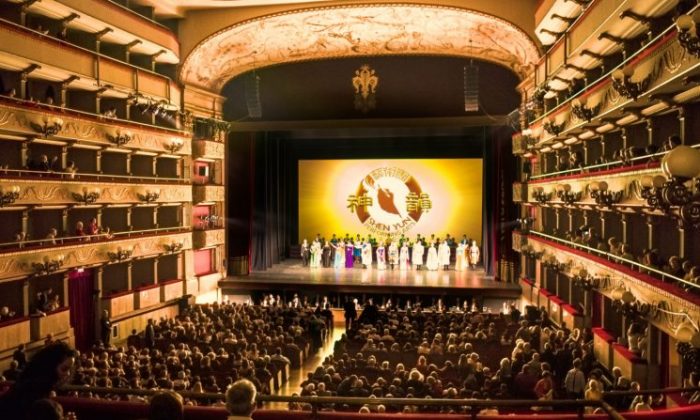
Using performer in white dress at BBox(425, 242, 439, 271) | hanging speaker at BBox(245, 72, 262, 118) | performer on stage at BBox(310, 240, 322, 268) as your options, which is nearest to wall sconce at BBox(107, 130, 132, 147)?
hanging speaker at BBox(245, 72, 262, 118)

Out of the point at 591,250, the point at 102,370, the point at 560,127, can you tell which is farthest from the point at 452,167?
the point at 102,370

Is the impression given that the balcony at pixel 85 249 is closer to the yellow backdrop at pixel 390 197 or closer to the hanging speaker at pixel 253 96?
the hanging speaker at pixel 253 96

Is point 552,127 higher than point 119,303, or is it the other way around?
point 552,127

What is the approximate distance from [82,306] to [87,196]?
351 centimetres

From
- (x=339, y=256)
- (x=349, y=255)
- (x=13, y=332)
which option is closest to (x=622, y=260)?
(x=13, y=332)

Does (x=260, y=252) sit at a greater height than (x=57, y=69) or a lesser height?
lesser

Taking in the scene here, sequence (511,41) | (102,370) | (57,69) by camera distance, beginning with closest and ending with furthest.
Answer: (102,370) < (57,69) < (511,41)

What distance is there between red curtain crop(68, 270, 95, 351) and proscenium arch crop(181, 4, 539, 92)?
8286 mm

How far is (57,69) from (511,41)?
1433 cm

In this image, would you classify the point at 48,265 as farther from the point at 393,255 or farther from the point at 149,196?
the point at 393,255

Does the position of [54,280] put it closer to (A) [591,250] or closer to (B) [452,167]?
(A) [591,250]

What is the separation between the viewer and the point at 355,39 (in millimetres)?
22531

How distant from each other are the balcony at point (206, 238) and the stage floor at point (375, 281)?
163 centimetres

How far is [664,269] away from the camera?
384 inches
